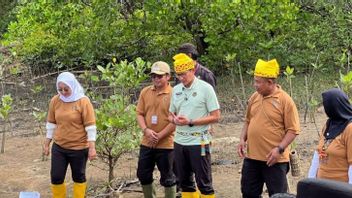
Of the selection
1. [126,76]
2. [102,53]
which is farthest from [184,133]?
[102,53]

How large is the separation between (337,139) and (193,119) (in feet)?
4.96

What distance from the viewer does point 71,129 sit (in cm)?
582

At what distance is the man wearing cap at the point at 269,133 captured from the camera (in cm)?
479

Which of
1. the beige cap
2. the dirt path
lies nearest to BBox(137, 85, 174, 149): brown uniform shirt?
the beige cap

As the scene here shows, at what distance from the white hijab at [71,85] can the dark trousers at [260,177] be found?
1881 millimetres

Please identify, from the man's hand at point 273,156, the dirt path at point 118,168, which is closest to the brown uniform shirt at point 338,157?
the man's hand at point 273,156

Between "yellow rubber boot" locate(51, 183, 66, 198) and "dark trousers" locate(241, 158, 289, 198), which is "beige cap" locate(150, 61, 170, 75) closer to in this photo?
"dark trousers" locate(241, 158, 289, 198)

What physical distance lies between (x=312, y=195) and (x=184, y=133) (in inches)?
122

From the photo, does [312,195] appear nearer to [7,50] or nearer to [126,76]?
[126,76]

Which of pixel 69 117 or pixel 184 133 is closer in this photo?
pixel 184 133

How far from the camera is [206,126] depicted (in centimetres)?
534

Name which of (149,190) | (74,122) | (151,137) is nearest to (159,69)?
(151,137)

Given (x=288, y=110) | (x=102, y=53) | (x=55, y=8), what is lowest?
(x=288, y=110)

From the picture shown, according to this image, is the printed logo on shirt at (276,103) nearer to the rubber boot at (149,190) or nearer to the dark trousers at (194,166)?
the dark trousers at (194,166)
